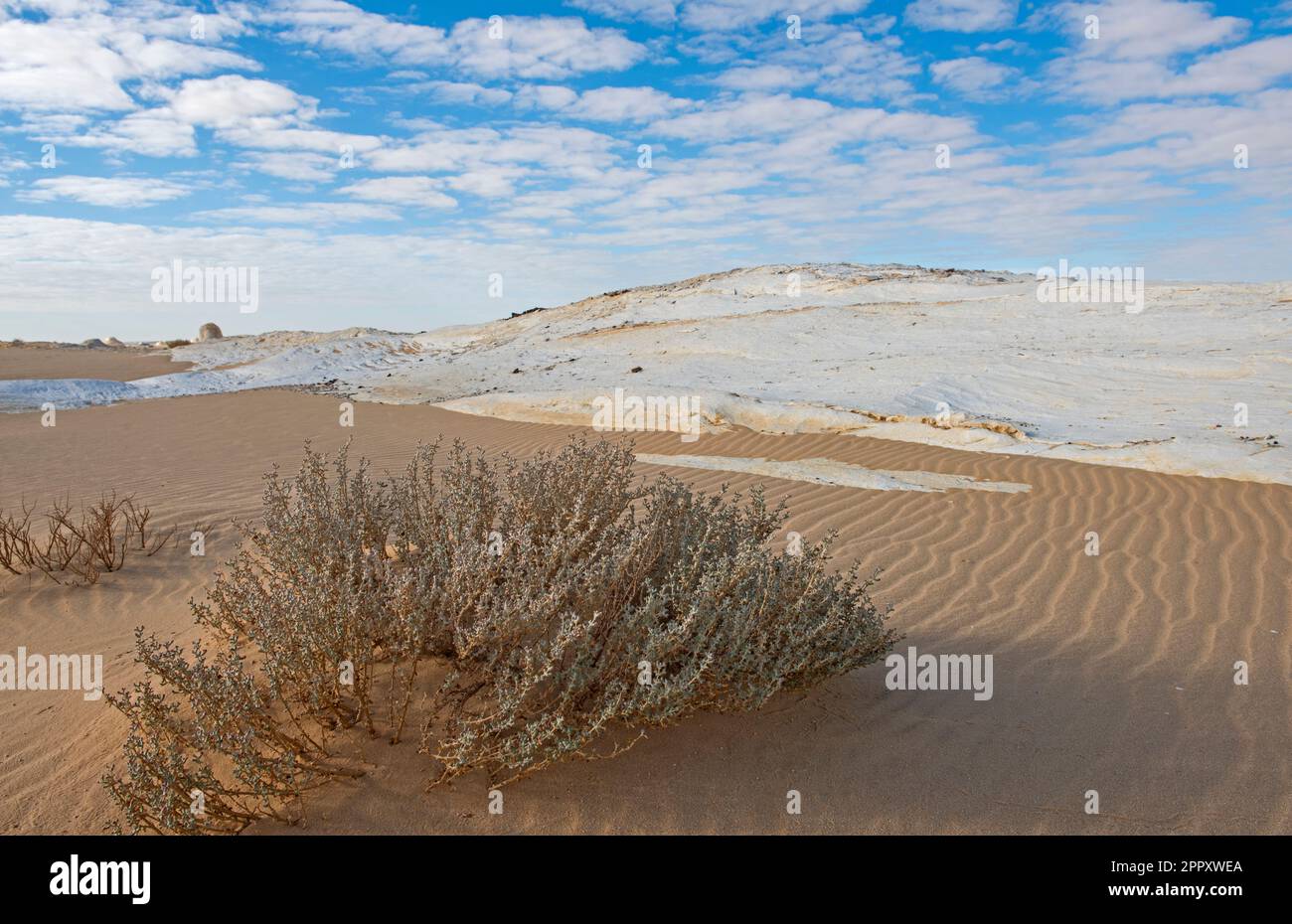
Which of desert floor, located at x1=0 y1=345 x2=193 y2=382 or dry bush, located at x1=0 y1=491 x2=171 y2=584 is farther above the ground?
desert floor, located at x1=0 y1=345 x2=193 y2=382

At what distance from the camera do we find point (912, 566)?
581 cm

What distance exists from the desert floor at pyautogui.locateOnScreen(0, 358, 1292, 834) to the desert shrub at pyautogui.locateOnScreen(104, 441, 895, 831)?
7.2 inches

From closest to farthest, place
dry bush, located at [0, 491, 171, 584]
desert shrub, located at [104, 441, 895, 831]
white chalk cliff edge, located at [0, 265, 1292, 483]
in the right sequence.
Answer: desert shrub, located at [104, 441, 895, 831], dry bush, located at [0, 491, 171, 584], white chalk cliff edge, located at [0, 265, 1292, 483]

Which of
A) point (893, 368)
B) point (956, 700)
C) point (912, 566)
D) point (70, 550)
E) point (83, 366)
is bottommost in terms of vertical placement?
point (956, 700)

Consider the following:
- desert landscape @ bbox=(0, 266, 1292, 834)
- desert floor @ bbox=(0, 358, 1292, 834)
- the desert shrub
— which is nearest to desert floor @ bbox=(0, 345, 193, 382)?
desert landscape @ bbox=(0, 266, 1292, 834)

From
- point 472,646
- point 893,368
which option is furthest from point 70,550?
point 893,368

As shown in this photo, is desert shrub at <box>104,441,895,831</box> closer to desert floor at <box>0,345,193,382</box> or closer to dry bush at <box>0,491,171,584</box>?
dry bush at <box>0,491,171,584</box>

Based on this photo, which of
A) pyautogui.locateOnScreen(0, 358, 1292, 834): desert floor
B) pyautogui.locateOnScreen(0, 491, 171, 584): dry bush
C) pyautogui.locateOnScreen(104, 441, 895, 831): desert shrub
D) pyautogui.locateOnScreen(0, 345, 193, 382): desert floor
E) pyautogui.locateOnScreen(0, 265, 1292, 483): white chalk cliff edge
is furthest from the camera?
pyautogui.locateOnScreen(0, 345, 193, 382): desert floor

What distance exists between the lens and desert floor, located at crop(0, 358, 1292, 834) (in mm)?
2686

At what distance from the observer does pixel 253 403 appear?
17391 millimetres

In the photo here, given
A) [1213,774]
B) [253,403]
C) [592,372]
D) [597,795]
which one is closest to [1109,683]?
[1213,774]

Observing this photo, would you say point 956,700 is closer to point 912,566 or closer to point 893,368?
point 912,566

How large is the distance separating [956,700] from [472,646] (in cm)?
233

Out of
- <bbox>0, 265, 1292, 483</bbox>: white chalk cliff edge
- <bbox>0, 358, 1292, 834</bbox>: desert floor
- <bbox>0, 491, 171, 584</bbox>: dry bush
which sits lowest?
<bbox>0, 358, 1292, 834</bbox>: desert floor
